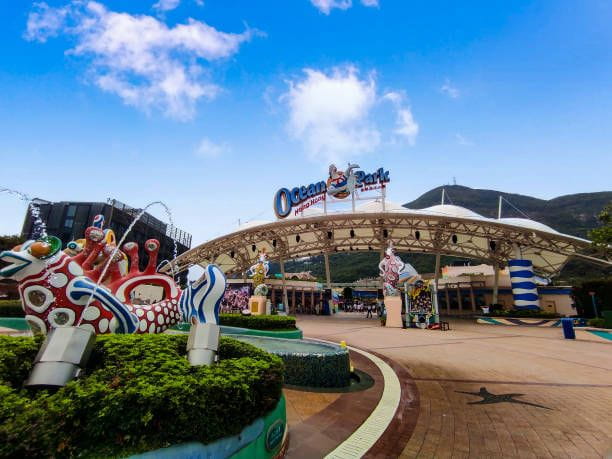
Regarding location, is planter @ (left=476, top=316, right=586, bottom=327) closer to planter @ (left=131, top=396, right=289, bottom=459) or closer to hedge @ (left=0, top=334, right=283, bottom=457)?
planter @ (left=131, top=396, right=289, bottom=459)

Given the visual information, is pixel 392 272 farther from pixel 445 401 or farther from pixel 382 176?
pixel 445 401

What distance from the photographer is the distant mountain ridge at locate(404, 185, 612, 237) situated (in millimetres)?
90512

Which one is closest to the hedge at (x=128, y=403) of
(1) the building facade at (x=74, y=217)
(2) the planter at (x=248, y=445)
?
(2) the planter at (x=248, y=445)

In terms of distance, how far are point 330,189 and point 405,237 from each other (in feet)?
39.7

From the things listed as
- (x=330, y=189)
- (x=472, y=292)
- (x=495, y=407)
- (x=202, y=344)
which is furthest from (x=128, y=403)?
(x=472, y=292)

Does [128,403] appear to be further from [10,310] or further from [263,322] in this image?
[10,310]

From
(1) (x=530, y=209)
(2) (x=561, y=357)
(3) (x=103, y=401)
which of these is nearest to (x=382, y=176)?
(2) (x=561, y=357)

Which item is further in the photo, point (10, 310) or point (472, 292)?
point (472, 292)

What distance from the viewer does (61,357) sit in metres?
3.21

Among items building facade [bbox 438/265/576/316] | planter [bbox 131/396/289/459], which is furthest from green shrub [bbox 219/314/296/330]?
building facade [bbox 438/265/576/316]

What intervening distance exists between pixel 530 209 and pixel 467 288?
92956 millimetres

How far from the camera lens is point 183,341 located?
4.63m

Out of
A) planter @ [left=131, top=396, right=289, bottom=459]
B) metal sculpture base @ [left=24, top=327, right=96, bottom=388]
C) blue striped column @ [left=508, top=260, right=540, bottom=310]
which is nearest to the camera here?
planter @ [left=131, top=396, right=289, bottom=459]

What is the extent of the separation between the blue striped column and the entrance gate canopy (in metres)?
1.98
